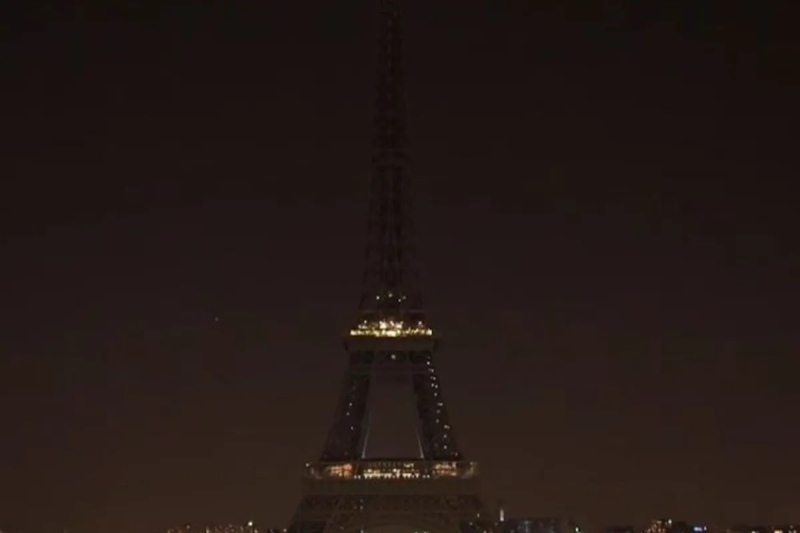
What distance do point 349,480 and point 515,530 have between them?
18399mm

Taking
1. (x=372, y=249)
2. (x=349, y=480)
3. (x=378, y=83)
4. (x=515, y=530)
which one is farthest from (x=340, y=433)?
(x=515, y=530)

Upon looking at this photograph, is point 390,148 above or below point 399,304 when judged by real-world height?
above

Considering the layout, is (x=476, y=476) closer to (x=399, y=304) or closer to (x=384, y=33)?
(x=399, y=304)

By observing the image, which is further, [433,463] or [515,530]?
[515,530]

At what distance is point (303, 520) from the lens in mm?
41156

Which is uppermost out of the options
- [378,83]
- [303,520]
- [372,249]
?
[378,83]

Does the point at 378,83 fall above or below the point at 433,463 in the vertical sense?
above

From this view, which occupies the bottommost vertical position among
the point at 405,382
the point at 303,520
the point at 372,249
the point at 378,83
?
the point at 303,520

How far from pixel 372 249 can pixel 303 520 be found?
6.49 m

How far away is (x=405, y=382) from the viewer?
139ft

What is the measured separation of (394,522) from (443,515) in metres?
1.14

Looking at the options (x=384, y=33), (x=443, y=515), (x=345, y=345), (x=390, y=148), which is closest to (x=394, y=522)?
(x=443, y=515)

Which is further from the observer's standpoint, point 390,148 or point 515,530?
point 515,530

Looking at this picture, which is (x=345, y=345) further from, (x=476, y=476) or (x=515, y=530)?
(x=515, y=530)
